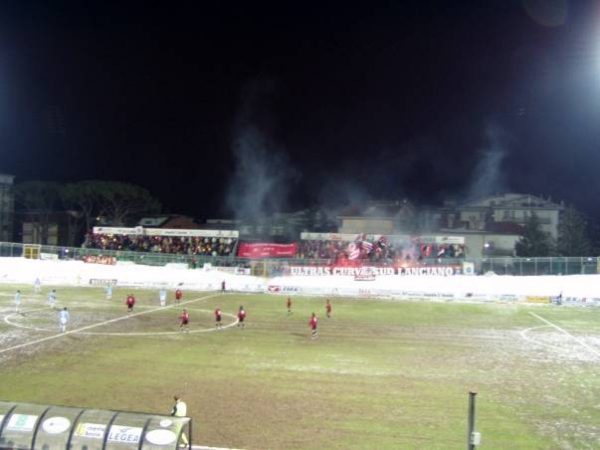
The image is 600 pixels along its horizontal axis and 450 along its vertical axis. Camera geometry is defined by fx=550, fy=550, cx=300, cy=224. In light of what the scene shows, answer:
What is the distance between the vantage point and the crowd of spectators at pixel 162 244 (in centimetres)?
7544

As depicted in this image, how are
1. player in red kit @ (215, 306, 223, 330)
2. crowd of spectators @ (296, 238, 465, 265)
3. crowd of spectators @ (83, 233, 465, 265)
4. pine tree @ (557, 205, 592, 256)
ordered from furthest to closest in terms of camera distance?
pine tree @ (557, 205, 592, 256) → crowd of spectators @ (83, 233, 465, 265) → crowd of spectators @ (296, 238, 465, 265) → player in red kit @ (215, 306, 223, 330)

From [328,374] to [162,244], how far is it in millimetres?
58732

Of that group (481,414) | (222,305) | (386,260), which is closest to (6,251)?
(222,305)

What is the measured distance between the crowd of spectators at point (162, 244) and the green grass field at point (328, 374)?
1413 inches

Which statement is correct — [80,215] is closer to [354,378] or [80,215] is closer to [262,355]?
[262,355]

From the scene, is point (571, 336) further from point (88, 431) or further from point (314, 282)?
point (314, 282)

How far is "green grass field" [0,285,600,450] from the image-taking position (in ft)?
51.7

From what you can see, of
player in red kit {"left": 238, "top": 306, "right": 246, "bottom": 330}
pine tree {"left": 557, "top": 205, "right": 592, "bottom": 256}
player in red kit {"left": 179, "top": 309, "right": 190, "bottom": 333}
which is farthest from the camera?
pine tree {"left": 557, "top": 205, "right": 592, "bottom": 256}

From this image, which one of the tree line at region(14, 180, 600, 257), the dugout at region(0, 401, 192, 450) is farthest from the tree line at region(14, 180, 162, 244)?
the dugout at region(0, 401, 192, 450)

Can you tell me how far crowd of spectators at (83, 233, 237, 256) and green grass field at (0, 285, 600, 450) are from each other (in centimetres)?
3589

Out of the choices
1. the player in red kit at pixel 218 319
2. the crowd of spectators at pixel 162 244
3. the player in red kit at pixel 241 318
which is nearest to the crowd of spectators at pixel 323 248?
the crowd of spectators at pixel 162 244

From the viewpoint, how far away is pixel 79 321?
114 feet

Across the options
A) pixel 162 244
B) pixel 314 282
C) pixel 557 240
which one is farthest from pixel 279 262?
pixel 557 240

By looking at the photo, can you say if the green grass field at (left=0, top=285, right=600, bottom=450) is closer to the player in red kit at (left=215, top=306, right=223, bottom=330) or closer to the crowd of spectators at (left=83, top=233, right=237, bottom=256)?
the player in red kit at (left=215, top=306, right=223, bottom=330)
